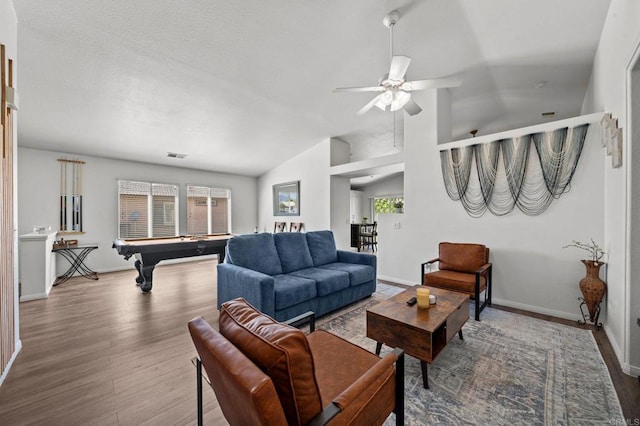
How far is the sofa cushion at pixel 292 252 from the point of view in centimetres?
→ 331

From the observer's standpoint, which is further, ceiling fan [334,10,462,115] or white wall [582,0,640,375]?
ceiling fan [334,10,462,115]

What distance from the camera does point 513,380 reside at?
1854mm

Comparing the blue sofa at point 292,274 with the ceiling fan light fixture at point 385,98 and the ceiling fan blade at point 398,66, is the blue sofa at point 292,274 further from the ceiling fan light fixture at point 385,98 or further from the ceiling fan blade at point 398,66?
the ceiling fan blade at point 398,66

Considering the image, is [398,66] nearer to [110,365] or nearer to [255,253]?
[255,253]

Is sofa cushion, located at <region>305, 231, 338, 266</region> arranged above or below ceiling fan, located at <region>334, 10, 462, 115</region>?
below

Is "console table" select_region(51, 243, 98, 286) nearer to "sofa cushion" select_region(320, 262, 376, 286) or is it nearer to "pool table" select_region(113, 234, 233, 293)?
"pool table" select_region(113, 234, 233, 293)

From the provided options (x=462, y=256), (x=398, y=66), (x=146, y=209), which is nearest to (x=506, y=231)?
(x=462, y=256)

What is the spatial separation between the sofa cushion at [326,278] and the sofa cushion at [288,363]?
1.99 m

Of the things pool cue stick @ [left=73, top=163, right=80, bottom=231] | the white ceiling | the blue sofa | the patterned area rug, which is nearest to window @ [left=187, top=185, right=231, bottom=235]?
the white ceiling

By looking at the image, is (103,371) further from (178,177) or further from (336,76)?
(178,177)

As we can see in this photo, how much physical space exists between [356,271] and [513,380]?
1825 millimetres

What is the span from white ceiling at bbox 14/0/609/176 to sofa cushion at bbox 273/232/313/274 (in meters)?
2.26

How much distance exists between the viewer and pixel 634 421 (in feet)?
4.87

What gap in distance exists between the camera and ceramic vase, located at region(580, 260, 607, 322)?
255 cm
